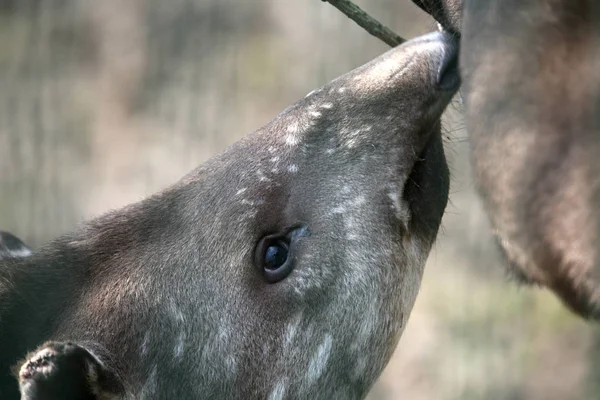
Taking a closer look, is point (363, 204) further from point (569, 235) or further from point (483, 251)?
point (483, 251)

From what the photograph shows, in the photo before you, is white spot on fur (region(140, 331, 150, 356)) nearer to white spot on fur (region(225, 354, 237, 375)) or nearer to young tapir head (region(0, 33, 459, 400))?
young tapir head (region(0, 33, 459, 400))

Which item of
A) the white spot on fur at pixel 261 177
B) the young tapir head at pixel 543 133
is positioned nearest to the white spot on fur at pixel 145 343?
the white spot on fur at pixel 261 177

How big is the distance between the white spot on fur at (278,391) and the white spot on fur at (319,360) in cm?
12

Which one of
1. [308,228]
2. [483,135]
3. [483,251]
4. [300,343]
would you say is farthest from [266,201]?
[483,251]

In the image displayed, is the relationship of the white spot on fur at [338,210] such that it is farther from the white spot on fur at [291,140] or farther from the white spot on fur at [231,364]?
the white spot on fur at [231,364]

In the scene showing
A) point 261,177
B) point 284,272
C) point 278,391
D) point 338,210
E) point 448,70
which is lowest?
point 278,391

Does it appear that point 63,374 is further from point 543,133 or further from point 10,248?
point 543,133

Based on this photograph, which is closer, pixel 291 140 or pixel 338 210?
pixel 338 210

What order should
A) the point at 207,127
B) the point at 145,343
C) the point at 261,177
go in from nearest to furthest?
the point at 145,343 < the point at 261,177 < the point at 207,127

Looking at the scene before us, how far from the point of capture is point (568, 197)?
6.56ft

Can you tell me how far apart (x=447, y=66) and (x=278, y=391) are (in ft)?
5.29

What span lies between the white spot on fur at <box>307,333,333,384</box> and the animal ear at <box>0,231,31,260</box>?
160cm

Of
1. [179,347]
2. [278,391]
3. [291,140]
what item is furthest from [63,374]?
[291,140]

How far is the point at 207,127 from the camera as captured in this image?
10336 mm
